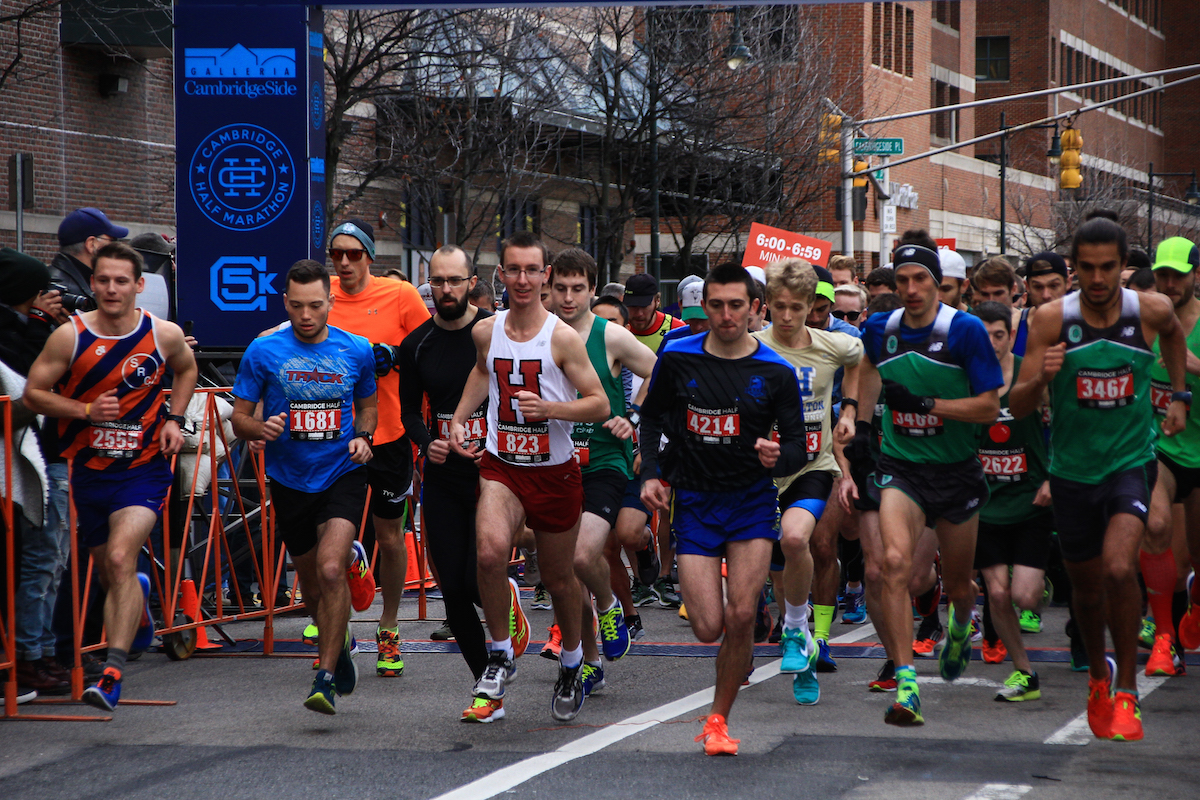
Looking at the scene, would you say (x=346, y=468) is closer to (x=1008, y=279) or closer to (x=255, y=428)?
(x=255, y=428)

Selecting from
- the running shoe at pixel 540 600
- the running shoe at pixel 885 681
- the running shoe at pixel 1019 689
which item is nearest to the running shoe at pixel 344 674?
the running shoe at pixel 885 681

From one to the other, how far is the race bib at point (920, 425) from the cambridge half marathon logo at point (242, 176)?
5706mm

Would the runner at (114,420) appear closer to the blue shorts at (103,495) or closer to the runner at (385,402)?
the blue shorts at (103,495)

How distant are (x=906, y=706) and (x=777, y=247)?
8586 mm

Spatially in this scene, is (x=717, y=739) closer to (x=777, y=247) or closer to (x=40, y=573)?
(x=40, y=573)

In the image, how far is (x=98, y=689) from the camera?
643cm

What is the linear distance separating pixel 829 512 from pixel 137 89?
1705 cm

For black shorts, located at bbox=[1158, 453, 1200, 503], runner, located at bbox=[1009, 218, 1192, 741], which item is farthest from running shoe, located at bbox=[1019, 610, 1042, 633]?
runner, located at bbox=[1009, 218, 1192, 741]

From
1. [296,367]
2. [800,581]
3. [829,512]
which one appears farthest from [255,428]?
[829,512]

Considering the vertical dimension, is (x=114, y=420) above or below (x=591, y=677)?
above

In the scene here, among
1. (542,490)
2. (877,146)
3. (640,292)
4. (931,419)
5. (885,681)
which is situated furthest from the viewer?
(877,146)

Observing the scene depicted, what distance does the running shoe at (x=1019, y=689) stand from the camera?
7312 millimetres

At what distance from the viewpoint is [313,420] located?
7.14 meters

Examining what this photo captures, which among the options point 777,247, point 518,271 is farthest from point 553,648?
point 777,247
